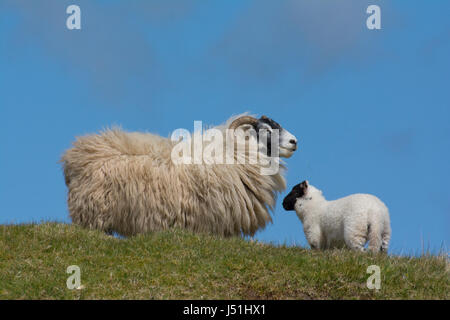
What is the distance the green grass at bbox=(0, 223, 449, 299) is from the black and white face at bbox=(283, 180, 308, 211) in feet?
3.46

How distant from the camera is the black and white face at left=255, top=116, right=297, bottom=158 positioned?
12.2 meters

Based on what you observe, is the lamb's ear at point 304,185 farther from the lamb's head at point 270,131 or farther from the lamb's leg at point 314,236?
the lamb's head at point 270,131

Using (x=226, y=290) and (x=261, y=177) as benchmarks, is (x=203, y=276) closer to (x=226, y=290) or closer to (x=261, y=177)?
(x=226, y=290)

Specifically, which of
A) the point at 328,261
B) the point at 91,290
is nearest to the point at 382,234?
the point at 328,261

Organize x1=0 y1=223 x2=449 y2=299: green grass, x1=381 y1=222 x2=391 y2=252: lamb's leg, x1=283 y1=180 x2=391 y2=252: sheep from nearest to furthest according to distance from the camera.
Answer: x1=0 y1=223 x2=449 y2=299: green grass
x1=283 y1=180 x2=391 y2=252: sheep
x1=381 y1=222 x2=391 y2=252: lamb's leg

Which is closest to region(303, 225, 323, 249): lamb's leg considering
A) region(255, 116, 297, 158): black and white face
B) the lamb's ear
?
the lamb's ear

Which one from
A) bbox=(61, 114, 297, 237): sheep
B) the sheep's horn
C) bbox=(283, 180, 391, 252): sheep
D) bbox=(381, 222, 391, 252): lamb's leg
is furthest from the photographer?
the sheep's horn

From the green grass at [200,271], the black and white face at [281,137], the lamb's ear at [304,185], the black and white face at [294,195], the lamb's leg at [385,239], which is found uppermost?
the black and white face at [281,137]

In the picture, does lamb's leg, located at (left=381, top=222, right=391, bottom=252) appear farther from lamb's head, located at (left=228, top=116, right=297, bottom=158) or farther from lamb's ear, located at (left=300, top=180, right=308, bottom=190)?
lamb's head, located at (left=228, top=116, right=297, bottom=158)

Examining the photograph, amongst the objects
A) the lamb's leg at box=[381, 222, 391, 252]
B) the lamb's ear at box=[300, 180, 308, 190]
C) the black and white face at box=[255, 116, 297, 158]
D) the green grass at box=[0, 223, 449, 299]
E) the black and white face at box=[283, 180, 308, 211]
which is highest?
the black and white face at box=[255, 116, 297, 158]

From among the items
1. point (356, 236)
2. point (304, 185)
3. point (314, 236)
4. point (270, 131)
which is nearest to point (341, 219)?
point (356, 236)

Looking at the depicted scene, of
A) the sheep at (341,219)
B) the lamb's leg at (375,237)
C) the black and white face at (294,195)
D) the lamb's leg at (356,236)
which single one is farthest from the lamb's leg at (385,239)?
the black and white face at (294,195)

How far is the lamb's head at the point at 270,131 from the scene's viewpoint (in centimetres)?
1221

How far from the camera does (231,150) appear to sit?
12.4m
